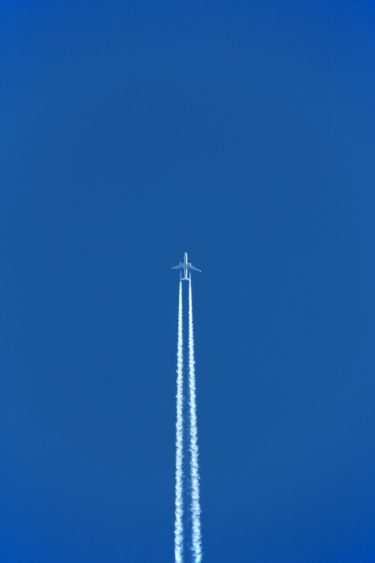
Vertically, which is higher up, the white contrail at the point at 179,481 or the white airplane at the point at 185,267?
the white airplane at the point at 185,267

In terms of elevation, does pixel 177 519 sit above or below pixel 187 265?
below

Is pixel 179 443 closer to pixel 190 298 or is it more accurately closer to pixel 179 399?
pixel 179 399

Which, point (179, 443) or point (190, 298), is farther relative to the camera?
point (190, 298)

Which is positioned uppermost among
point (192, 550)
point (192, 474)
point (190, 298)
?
point (190, 298)

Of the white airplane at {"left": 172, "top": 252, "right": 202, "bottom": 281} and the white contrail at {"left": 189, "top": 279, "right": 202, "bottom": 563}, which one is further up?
the white airplane at {"left": 172, "top": 252, "right": 202, "bottom": 281}

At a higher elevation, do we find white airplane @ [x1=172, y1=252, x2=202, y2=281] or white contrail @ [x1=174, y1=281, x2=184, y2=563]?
white airplane @ [x1=172, y1=252, x2=202, y2=281]

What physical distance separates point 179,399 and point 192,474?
11374 mm

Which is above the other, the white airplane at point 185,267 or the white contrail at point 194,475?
the white airplane at point 185,267

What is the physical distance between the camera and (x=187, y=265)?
443 feet

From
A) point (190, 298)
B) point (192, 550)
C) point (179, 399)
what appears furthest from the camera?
point (190, 298)

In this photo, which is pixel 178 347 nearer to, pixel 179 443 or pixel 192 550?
pixel 179 443

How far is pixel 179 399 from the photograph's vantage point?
4825 inches

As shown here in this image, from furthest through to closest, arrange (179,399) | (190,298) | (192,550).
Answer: (190,298)
(179,399)
(192,550)

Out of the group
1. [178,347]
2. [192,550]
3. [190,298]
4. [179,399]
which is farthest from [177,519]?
[190,298]
